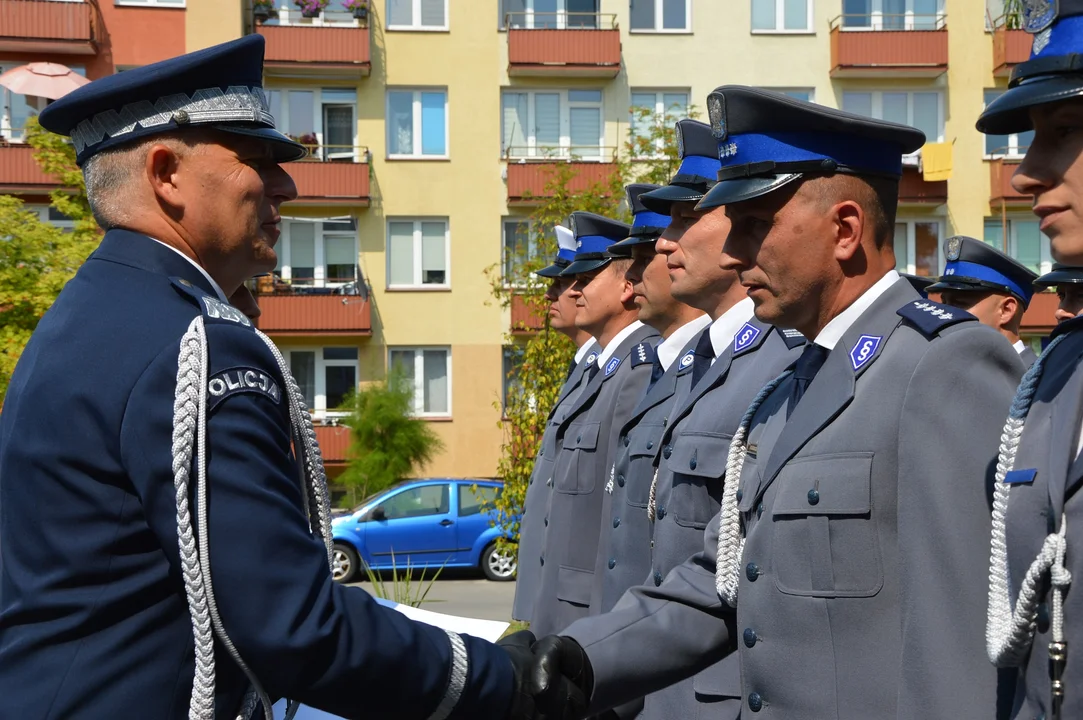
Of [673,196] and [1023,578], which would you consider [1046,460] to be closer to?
[1023,578]

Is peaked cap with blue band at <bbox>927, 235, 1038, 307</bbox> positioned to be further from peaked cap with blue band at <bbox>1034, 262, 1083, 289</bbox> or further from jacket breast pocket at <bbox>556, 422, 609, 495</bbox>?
jacket breast pocket at <bbox>556, 422, 609, 495</bbox>

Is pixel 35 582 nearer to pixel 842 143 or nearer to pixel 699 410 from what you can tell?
pixel 842 143

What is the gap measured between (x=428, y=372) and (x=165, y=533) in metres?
25.6

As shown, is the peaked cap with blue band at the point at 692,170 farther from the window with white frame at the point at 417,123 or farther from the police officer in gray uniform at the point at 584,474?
the window with white frame at the point at 417,123

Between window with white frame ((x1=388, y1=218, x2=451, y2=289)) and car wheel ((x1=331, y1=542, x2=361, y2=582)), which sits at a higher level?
window with white frame ((x1=388, y1=218, x2=451, y2=289))

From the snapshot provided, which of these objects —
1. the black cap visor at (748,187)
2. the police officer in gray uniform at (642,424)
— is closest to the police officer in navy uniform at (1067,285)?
the police officer in gray uniform at (642,424)

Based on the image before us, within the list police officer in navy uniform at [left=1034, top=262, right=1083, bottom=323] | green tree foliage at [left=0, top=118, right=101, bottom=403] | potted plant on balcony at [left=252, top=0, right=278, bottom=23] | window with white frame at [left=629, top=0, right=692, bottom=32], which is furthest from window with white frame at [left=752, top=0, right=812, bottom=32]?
police officer in navy uniform at [left=1034, top=262, right=1083, bottom=323]

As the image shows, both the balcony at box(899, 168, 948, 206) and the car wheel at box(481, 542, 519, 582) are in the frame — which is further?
the balcony at box(899, 168, 948, 206)

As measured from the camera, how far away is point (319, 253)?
27.6 metres

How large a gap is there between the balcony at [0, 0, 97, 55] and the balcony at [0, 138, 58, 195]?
2.17 metres

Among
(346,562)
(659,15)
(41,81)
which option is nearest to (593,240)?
(346,562)

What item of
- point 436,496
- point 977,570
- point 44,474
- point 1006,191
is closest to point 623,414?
point 977,570

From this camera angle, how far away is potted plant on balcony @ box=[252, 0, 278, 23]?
27.1 metres

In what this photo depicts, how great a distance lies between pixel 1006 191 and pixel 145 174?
27.4 m
